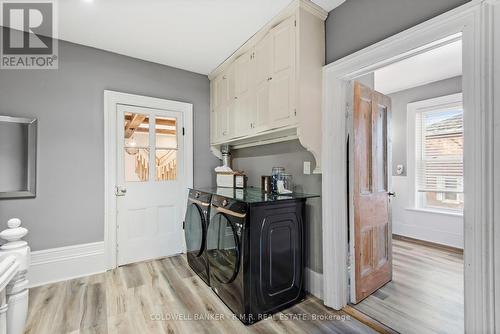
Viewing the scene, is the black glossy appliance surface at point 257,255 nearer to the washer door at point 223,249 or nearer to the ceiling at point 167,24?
the washer door at point 223,249

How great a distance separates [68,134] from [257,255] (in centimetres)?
242

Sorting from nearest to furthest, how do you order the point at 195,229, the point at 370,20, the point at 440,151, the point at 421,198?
the point at 370,20, the point at 195,229, the point at 440,151, the point at 421,198

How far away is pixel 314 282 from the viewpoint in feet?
7.25

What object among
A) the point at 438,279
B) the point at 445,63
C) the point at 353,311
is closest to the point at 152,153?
the point at 353,311

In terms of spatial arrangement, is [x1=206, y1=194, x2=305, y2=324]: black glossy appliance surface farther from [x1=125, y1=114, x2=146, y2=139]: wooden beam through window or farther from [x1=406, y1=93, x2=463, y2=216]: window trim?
[x1=406, y1=93, x2=463, y2=216]: window trim

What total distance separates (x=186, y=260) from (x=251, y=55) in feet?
8.61

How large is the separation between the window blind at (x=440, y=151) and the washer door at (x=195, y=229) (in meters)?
3.73

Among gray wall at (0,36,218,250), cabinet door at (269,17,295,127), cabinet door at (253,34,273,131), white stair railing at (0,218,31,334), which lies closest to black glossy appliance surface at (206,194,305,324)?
cabinet door at (269,17,295,127)

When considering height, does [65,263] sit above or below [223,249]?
below

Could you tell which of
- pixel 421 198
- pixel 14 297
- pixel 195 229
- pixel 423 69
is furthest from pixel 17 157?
pixel 421 198

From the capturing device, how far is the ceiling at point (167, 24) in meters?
1.99

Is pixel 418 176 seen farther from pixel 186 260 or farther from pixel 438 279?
pixel 186 260

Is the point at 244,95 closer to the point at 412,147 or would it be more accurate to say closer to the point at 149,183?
the point at 149,183

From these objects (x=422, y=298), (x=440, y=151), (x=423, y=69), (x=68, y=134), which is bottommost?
(x=422, y=298)
